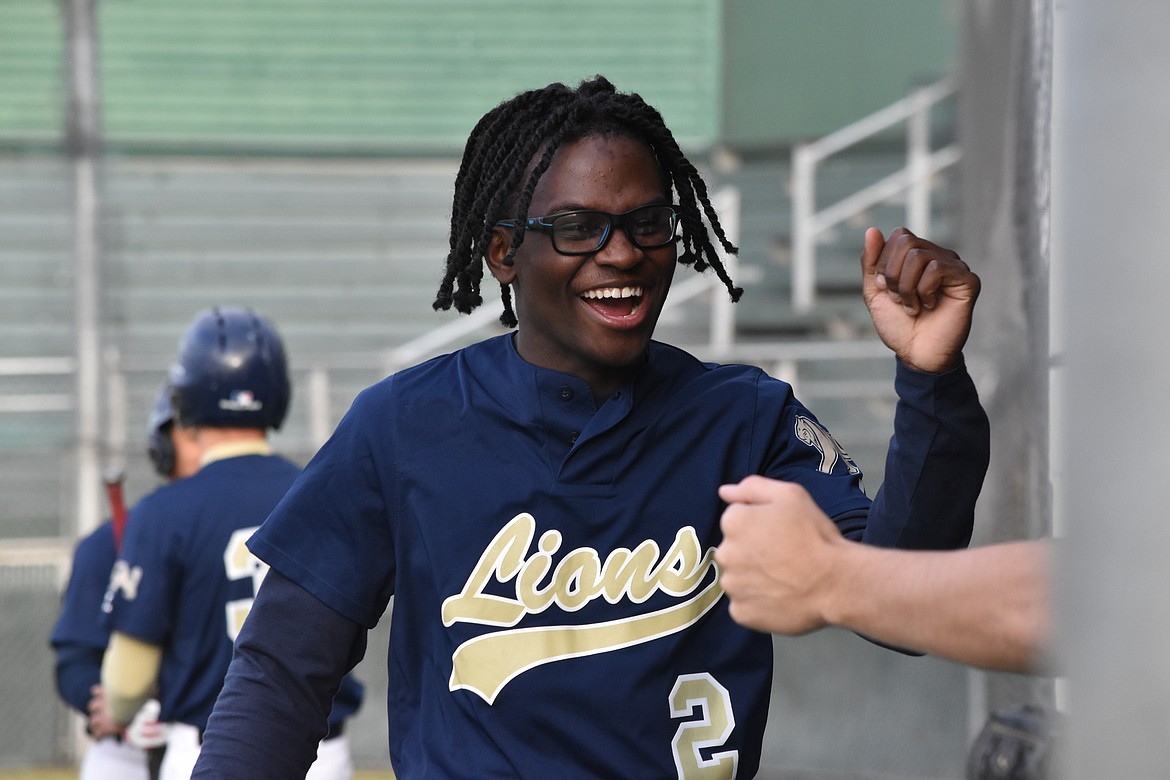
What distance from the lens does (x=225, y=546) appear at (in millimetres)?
4227

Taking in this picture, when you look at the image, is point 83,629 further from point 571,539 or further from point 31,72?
point 31,72

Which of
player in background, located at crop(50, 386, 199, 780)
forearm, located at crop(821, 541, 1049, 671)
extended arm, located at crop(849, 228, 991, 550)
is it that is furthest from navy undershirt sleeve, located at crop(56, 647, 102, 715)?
forearm, located at crop(821, 541, 1049, 671)

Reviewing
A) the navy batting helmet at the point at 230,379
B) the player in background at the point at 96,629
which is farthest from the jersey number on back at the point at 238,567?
the player in background at the point at 96,629

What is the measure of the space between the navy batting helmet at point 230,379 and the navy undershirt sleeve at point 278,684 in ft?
7.44

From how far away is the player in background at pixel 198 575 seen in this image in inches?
167

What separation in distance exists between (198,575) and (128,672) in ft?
1.17

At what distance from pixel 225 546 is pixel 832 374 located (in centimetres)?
684

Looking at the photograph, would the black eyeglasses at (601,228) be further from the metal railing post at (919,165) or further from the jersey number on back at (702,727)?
the metal railing post at (919,165)

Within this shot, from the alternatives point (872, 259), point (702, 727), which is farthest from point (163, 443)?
point (872, 259)

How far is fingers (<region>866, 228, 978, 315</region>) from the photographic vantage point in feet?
6.64

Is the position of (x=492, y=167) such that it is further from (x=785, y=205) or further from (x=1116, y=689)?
(x=785, y=205)

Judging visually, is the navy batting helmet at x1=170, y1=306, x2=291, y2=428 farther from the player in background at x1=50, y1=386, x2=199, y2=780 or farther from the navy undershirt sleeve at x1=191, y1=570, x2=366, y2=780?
the navy undershirt sleeve at x1=191, y1=570, x2=366, y2=780

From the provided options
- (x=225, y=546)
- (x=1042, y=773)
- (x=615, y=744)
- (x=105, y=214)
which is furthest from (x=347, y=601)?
(x=105, y=214)

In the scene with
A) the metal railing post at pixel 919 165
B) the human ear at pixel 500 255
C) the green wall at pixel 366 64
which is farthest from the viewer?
the green wall at pixel 366 64
